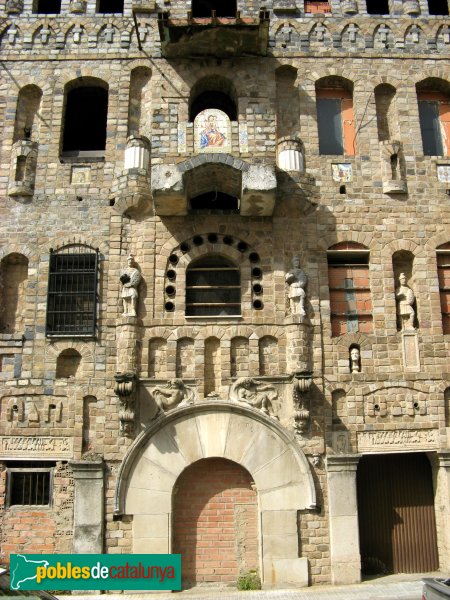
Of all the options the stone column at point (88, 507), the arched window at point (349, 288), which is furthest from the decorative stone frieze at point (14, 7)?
the stone column at point (88, 507)

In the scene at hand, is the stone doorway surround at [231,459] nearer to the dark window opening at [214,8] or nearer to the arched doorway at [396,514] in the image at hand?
the arched doorway at [396,514]

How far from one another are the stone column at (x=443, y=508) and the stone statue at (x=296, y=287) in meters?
4.40

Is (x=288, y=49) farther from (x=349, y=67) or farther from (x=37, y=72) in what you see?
(x=37, y=72)

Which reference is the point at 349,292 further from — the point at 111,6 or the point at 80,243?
the point at 111,6

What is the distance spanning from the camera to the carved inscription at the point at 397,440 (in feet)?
43.7

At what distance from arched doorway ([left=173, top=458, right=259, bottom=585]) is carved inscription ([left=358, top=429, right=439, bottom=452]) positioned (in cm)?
265

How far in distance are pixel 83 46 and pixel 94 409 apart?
30.4 feet

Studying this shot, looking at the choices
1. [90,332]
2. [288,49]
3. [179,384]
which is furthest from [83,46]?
[179,384]

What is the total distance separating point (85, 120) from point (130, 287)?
19.6ft

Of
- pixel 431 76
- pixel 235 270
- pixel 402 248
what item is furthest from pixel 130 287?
pixel 431 76

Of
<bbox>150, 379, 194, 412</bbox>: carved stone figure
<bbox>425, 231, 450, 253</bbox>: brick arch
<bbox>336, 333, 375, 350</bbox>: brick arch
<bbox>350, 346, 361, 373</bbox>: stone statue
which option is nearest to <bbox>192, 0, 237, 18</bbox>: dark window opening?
<bbox>425, 231, 450, 253</bbox>: brick arch

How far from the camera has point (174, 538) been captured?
12773mm

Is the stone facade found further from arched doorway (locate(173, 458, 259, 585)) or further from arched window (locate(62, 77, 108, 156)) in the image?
arched window (locate(62, 77, 108, 156))

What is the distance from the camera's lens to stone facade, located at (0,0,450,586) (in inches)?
508
